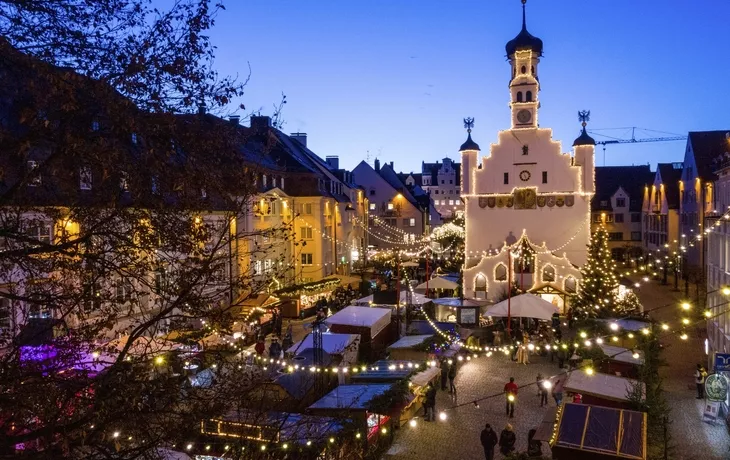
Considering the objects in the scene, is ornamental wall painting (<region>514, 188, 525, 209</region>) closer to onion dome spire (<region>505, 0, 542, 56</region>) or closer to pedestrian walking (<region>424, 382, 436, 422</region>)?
onion dome spire (<region>505, 0, 542, 56</region>)

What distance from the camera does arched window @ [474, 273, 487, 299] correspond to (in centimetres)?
3656

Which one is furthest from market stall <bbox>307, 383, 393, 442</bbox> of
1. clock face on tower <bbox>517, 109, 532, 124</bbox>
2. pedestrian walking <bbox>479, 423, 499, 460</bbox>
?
clock face on tower <bbox>517, 109, 532, 124</bbox>

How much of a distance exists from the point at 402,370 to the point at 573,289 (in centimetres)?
2069

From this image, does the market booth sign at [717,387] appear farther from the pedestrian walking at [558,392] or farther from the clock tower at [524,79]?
the clock tower at [524,79]

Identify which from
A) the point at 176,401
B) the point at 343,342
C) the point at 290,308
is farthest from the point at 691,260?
the point at 176,401

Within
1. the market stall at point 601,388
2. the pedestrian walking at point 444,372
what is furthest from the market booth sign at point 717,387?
the pedestrian walking at point 444,372

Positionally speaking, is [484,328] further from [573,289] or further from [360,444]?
[360,444]

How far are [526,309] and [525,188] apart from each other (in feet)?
52.0

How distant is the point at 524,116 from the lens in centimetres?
3928

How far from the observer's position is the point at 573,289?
35.1 meters

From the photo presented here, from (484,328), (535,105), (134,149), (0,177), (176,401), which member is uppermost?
(535,105)

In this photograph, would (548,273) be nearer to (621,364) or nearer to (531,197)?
(531,197)

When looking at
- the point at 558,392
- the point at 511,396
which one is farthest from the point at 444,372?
the point at 558,392

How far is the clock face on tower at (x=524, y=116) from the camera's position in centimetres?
3920
